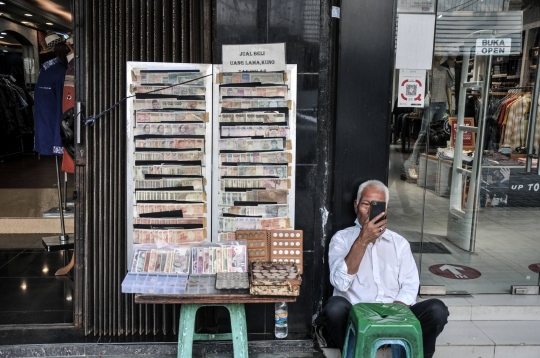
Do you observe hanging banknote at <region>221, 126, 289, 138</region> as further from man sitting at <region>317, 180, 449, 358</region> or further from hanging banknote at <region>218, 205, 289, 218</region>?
man sitting at <region>317, 180, 449, 358</region>

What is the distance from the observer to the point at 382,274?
122 inches

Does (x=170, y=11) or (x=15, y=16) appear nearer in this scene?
(x=170, y=11)

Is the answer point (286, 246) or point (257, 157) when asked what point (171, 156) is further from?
point (286, 246)

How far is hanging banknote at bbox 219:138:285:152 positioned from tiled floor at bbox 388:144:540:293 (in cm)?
102

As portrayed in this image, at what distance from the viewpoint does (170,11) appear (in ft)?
10.4

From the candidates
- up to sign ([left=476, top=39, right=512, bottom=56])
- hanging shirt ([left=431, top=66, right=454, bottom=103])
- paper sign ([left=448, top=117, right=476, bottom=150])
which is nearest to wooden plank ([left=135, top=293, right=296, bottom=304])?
Result: hanging shirt ([left=431, top=66, right=454, bottom=103])

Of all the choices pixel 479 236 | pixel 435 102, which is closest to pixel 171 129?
pixel 435 102

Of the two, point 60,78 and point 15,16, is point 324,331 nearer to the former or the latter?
point 60,78

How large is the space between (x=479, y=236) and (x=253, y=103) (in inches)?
102

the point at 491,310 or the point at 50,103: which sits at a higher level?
the point at 50,103

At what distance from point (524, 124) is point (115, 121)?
342cm

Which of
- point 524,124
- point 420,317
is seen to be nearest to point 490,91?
point 524,124

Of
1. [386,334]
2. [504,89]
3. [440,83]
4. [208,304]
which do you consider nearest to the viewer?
[386,334]

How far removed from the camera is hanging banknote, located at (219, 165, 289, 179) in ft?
10.4
